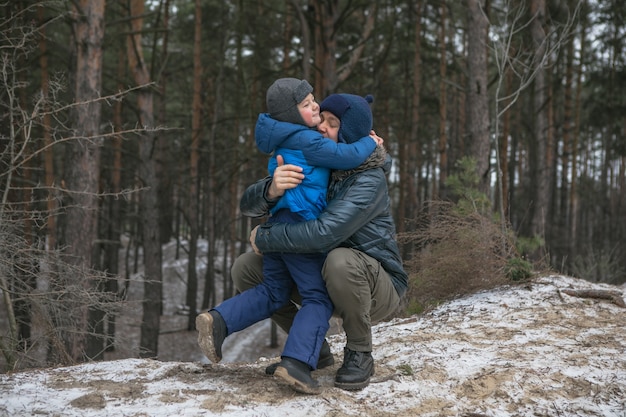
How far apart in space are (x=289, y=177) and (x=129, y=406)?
135 centimetres

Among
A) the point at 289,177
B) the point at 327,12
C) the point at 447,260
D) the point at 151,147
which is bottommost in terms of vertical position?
the point at 447,260

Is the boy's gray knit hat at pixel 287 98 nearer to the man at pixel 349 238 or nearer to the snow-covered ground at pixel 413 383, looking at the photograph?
the man at pixel 349 238

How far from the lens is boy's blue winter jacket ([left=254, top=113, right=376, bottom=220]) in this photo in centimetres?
287

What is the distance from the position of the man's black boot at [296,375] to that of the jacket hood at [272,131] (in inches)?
43.5

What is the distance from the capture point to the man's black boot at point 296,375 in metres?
2.70

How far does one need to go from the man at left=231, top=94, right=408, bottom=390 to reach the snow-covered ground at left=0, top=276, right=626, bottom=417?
0.88 feet

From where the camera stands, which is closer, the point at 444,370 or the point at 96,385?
the point at 96,385

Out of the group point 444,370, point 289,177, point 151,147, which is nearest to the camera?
point 289,177

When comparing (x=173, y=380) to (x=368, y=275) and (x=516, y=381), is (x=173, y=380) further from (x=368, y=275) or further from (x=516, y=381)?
(x=516, y=381)

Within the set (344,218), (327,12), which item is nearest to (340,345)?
(344,218)

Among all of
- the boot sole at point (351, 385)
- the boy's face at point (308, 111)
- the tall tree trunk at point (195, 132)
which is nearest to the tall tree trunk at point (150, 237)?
the tall tree trunk at point (195, 132)

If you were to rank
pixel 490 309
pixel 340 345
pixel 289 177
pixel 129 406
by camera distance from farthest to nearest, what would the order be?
pixel 490 309, pixel 340 345, pixel 289 177, pixel 129 406

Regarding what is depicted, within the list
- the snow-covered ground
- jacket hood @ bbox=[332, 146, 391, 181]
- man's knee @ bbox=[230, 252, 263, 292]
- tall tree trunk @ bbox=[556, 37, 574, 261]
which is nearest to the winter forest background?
tall tree trunk @ bbox=[556, 37, 574, 261]

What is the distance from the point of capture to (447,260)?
5547mm
